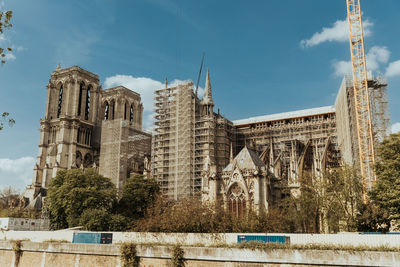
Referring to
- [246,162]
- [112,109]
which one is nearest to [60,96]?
[112,109]

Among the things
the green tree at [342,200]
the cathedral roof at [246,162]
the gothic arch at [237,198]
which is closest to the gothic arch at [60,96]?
the cathedral roof at [246,162]

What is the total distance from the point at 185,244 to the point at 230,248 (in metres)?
3.26

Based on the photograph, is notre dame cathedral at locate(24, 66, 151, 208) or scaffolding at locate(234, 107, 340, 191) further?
notre dame cathedral at locate(24, 66, 151, 208)

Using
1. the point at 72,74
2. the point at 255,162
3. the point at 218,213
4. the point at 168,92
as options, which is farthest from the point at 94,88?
the point at 218,213

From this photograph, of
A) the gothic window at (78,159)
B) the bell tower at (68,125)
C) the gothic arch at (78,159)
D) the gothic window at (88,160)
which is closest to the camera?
the bell tower at (68,125)

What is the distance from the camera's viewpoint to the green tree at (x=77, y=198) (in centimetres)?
4053

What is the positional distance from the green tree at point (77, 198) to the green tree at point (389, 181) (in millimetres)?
24881

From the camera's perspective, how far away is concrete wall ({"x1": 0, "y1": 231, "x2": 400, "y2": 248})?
18016 mm

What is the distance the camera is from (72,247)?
2412 cm

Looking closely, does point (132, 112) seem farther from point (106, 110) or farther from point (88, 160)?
point (88, 160)

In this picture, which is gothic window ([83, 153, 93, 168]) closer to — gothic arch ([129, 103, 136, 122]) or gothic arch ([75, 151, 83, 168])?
gothic arch ([75, 151, 83, 168])

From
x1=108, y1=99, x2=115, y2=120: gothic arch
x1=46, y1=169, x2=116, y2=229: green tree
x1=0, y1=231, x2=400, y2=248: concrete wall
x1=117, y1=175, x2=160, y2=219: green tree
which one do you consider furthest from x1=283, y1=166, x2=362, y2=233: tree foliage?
x1=108, y1=99, x2=115, y2=120: gothic arch

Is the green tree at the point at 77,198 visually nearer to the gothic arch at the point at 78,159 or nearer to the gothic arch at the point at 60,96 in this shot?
the gothic arch at the point at 78,159

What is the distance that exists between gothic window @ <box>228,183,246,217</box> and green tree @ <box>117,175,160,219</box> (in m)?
9.19
